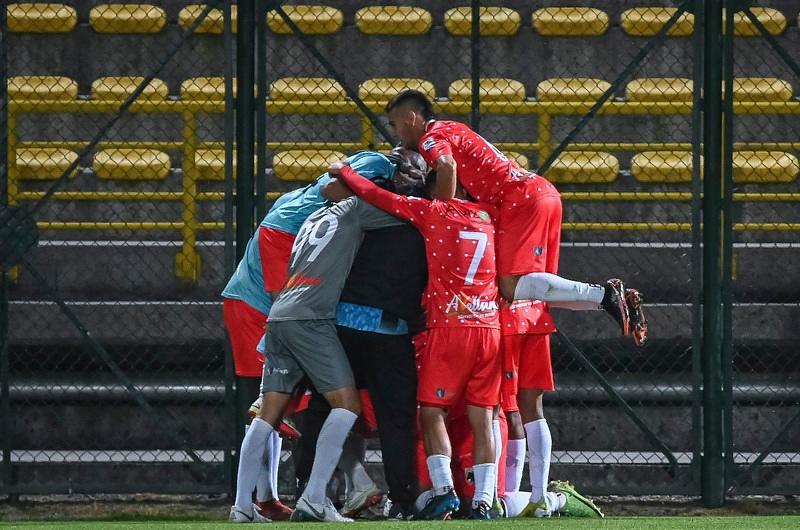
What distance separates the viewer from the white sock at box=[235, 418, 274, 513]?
18.2 feet

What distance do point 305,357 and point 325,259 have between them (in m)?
0.42

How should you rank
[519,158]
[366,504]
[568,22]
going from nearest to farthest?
[366,504] < [519,158] < [568,22]

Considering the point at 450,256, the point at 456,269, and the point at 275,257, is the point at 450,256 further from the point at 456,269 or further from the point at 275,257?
the point at 275,257

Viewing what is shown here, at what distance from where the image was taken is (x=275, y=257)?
614 cm

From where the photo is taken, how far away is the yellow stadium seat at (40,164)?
9.23m

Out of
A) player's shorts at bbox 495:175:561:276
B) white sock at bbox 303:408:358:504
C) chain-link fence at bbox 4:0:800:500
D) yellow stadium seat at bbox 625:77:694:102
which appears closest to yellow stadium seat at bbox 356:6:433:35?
chain-link fence at bbox 4:0:800:500

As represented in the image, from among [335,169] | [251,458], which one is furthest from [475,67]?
[251,458]

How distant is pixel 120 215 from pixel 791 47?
4.93 metres

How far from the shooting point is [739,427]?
303 inches

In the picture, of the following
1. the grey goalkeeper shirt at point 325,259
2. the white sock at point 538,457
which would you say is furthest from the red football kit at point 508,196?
the white sock at point 538,457

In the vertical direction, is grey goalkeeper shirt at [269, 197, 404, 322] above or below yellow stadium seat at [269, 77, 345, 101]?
below

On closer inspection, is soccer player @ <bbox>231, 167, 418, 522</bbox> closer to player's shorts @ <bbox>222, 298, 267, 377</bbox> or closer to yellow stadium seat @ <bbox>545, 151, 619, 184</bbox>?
player's shorts @ <bbox>222, 298, 267, 377</bbox>

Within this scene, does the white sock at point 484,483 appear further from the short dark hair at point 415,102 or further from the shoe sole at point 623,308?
the short dark hair at point 415,102

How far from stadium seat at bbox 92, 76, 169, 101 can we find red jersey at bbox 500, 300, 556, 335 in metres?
4.06
